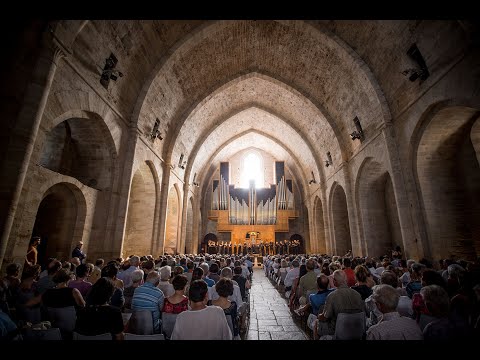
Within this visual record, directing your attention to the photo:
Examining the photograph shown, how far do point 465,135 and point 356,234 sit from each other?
5937mm

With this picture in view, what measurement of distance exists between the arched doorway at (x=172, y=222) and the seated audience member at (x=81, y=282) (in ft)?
34.6

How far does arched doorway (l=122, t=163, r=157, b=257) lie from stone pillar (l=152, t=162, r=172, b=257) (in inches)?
13.2

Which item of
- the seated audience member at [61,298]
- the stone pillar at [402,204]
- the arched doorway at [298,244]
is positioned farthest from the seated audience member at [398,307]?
the arched doorway at [298,244]

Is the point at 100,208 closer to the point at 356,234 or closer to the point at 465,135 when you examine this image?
the point at 356,234

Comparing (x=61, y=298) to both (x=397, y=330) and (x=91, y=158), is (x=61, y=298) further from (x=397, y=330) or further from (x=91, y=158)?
(x=91, y=158)

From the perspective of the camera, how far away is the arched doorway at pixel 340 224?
14.4m

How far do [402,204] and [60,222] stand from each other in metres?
11.3

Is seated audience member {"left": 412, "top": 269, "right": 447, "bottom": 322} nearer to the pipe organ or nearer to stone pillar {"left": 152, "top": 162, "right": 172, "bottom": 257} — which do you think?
stone pillar {"left": 152, "top": 162, "right": 172, "bottom": 257}

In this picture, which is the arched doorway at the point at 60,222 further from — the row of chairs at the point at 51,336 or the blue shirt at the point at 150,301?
the row of chairs at the point at 51,336

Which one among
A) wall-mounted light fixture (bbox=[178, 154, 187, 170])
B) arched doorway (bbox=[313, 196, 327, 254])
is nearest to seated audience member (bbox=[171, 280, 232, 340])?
wall-mounted light fixture (bbox=[178, 154, 187, 170])

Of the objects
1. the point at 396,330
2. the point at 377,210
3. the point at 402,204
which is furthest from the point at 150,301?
the point at 377,210

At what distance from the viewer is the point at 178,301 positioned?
2713 millimetres
